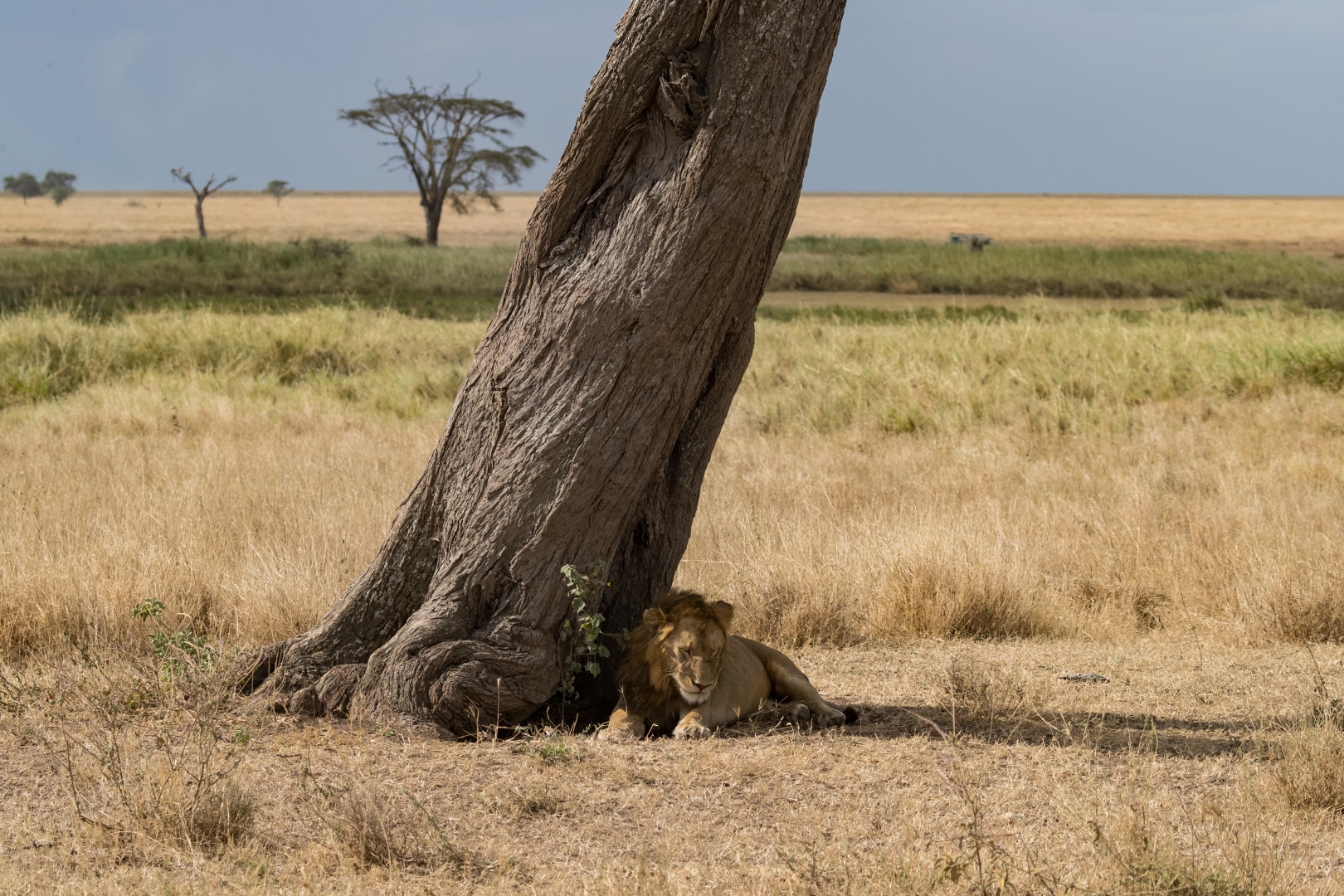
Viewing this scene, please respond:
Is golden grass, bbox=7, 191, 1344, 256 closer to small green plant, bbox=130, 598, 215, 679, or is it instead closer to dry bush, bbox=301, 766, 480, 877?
small green plant, bbox=130, 598, 215, 679

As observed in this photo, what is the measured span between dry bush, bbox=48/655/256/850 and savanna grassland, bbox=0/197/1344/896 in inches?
0.7

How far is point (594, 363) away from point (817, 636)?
2599 mm

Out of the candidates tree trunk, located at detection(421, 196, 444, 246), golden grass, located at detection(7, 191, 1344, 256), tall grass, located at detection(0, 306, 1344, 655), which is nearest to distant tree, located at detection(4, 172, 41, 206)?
golden grass, located at detection(7, 191, 1344, 256)

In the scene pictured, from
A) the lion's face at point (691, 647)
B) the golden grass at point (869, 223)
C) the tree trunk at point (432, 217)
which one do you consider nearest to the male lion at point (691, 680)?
the lion's face at point (691, 647)

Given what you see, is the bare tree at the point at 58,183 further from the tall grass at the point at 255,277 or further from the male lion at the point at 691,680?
the male lion at the point at 691,680

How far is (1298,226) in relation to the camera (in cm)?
7469

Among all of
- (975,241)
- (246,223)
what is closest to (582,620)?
(975,241)

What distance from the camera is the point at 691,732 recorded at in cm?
438

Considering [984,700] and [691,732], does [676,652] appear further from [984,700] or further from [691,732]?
[984,700]

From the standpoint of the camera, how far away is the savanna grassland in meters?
3.37

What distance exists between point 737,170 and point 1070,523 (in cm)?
464

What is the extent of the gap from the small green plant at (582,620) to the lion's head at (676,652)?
0.14m

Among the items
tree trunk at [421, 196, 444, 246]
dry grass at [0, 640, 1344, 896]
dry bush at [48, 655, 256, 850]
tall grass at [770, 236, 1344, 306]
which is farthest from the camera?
tree trunk at [421, 196, 444, 246]

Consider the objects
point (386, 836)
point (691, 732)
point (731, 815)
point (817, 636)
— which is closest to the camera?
point (386, 836)
